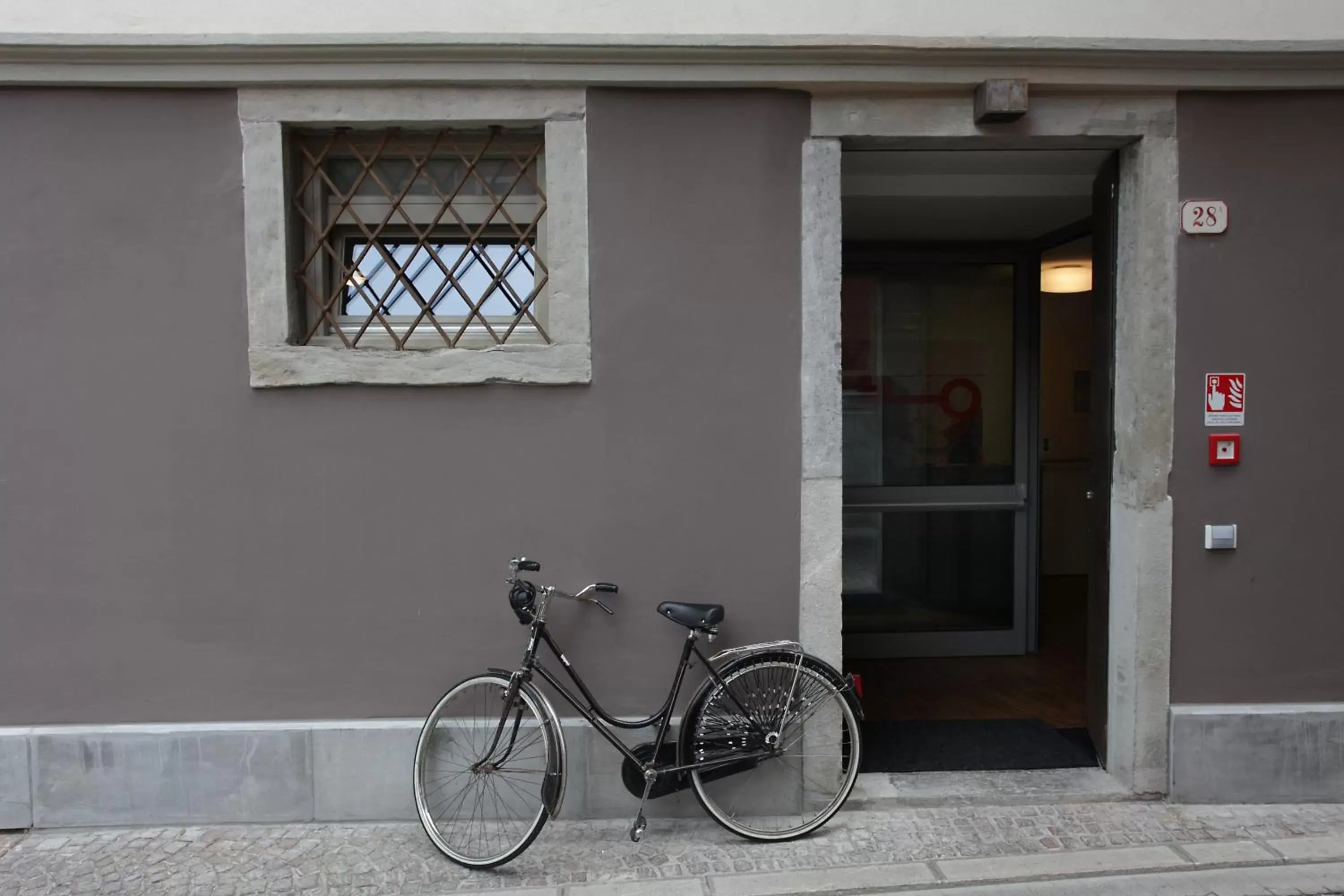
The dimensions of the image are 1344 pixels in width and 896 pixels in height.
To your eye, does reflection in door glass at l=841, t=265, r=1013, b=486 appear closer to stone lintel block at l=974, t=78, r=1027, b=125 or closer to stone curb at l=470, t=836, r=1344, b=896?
stone lintel block at l=974, t=78, r=1027, b=125

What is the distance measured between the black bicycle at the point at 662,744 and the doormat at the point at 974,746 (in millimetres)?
604

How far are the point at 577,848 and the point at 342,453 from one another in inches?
78.7

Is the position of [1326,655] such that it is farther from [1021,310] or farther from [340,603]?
[340,603]

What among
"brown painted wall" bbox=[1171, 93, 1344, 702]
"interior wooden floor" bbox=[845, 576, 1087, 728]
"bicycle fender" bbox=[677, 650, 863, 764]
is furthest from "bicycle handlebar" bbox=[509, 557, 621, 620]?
"brown painted wall" bbox=[1171, 93, 1344, 702]

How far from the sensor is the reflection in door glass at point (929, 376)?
6062 millimetres

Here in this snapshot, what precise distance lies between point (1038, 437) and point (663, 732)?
373 cm

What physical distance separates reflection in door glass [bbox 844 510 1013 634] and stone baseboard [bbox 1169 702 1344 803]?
7.04ft

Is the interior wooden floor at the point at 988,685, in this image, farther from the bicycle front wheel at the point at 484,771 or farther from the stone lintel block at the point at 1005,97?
the stone lintel block at the point at 1005,97

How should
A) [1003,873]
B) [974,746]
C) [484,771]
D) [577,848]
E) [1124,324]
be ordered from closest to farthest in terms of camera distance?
[1003,873] → [484,771] → [577,848] → [1124,324] → [974,746]

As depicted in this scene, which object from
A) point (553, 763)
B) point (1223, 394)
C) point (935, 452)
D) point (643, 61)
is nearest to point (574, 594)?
point (553, 763)

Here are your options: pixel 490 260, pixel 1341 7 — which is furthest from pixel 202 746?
pixel 1341 7

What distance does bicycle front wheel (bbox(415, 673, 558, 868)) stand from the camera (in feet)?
11.7

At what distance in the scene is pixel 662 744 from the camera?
370 cm

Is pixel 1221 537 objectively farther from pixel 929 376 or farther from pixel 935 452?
pixel 929 376
